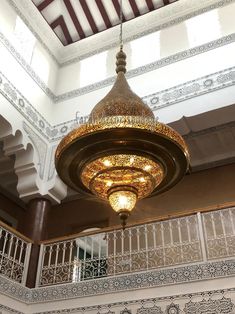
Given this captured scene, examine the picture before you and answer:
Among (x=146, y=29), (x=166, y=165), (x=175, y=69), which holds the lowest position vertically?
(x=166, y=165)

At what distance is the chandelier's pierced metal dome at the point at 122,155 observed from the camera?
300 cm

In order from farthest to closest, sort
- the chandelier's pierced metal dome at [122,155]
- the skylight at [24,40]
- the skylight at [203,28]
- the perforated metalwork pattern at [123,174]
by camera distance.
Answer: the skylight at [24,40] < the skylight at [203,28] < the perforated metalwork pattern at [123,174] < the chandelier's pierced metal dome at [122,155]

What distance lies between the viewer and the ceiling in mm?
7828

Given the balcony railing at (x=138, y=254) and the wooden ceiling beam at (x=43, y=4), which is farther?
the wooden ceiling beam at (x=43, y=4)

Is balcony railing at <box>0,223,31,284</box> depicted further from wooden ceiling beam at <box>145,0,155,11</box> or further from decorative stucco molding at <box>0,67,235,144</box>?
wooden ceiling beam at <box>145,0,155,11</box>

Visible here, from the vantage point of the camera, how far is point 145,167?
3.16 m

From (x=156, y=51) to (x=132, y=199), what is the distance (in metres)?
4.88

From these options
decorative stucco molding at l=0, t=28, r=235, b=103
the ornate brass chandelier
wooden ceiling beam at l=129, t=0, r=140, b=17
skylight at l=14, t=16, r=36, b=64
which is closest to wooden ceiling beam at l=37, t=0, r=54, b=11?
skylight at l=14, t=16, r=36, b=64

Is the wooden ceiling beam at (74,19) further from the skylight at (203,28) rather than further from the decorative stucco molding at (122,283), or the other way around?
the decorative stucco molding at (122,283)

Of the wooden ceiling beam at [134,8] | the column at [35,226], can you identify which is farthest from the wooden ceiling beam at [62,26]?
the column at [35,226]

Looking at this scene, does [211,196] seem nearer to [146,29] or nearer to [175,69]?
[175,69]

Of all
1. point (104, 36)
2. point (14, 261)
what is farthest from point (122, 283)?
point (104, 36)

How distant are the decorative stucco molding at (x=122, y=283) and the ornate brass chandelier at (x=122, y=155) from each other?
187 cm

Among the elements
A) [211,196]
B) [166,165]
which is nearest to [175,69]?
[211,196]
